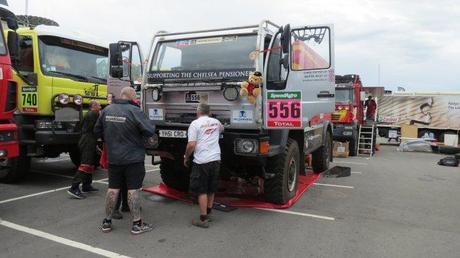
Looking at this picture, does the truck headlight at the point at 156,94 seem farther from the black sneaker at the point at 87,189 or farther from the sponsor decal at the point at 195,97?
the black sneaker at the point at 87,189

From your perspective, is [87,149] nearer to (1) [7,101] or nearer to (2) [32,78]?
(1) [7,101]

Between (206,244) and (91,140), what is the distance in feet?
9.79

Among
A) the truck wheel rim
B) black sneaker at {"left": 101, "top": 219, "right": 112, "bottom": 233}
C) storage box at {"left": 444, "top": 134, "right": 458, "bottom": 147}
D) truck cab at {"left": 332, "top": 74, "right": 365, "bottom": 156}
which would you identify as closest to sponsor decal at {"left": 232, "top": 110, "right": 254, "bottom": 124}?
the truck wheel rim

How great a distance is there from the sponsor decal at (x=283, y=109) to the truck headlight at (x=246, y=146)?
1.19 feet

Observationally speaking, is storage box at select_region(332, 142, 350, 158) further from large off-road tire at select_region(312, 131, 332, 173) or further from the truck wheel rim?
the truck wheel rim

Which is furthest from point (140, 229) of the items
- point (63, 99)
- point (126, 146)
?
point (63, 99)

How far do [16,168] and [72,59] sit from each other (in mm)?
2232

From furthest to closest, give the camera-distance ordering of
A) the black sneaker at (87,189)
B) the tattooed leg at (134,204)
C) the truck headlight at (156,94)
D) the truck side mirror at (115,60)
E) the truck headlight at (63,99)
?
1. the truck headlight at (63,99)
2. the black sneaker at (87,189)
3. the truck side mirror at (115,60)
4. the truck headlight at (156,94)
5. the tattooed leg at (134,204)

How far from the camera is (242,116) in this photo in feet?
19.7

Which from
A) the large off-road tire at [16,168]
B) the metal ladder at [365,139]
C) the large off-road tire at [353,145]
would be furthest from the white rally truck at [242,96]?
the metal ladder at [365,139]

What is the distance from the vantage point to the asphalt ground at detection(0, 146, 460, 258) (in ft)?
15.6

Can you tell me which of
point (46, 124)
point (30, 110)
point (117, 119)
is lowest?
point (46, 124)

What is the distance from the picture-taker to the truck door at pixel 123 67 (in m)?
Result: 7.32

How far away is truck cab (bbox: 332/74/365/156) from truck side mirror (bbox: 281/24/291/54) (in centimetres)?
956
